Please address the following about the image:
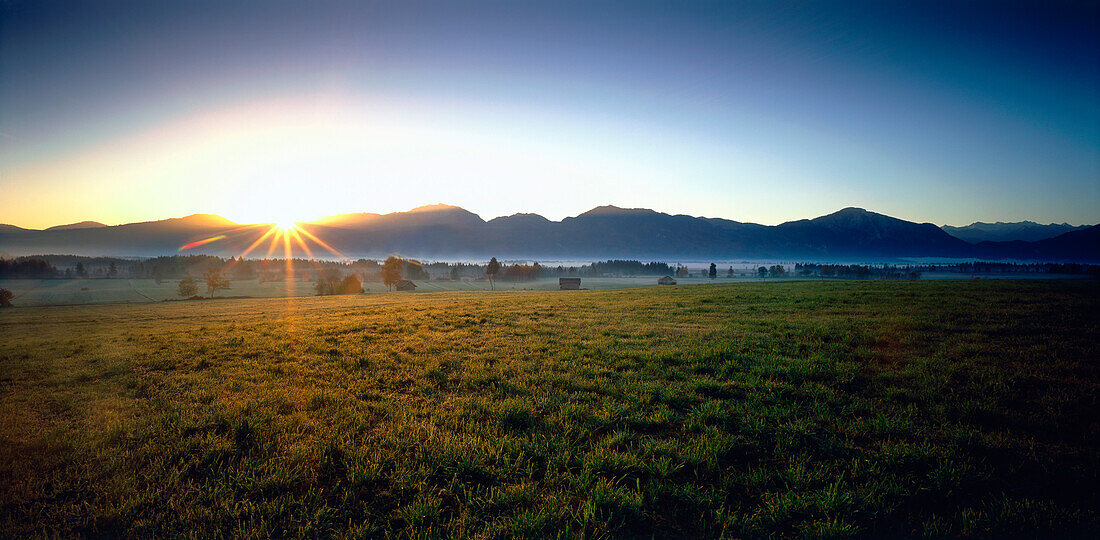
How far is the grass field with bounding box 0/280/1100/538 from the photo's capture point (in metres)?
4.30

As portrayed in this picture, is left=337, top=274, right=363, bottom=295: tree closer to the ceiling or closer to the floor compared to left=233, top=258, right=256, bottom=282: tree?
closer to the floor

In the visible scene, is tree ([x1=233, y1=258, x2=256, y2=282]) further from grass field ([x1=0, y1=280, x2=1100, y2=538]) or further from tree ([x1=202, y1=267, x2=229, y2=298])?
grass field ([x1=0, y1=280, x2=1100, y2=538])

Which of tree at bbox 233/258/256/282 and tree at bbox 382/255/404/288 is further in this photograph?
tree at bbox 233/258/256/282

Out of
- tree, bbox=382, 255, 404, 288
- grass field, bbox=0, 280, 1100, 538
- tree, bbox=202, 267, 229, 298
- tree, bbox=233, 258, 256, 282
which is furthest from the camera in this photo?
tree, bbox=233, 258, 256, 282

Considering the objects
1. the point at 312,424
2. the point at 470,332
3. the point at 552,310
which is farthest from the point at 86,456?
the point at 552,310

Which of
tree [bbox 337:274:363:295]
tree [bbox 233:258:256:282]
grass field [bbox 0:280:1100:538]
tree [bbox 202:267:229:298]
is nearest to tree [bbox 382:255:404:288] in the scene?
tree [bbox 337:274:363:295]

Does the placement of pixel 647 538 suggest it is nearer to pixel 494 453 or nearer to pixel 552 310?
pixel 494 453

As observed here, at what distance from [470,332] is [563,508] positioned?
36.2 ft

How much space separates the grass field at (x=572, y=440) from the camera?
14.1 ft

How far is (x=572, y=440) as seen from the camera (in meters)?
6.02

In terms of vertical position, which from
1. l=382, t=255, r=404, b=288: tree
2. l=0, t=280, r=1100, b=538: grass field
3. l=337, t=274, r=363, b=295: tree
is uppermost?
l=382, t=255, r=404, b=288: tree

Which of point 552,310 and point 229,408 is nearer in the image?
point 229,408

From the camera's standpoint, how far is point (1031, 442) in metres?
5.70

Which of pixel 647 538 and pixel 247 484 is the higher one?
pixel 247 484
